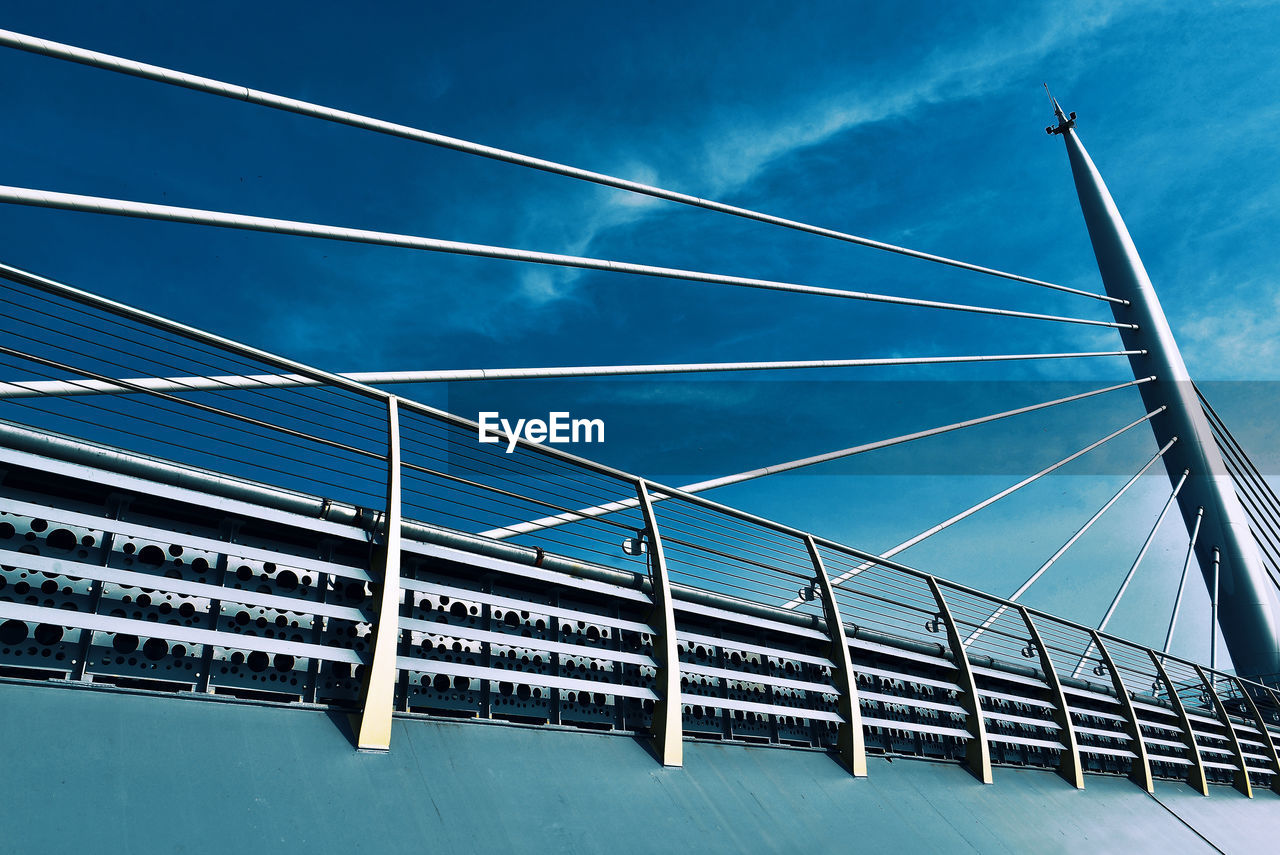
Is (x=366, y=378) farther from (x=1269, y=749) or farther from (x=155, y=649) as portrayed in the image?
(x=1269, y=749)

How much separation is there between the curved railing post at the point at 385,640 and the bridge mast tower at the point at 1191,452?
22.5 metres

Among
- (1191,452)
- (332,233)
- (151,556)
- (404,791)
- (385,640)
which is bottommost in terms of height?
(404,791)

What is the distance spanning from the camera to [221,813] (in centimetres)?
365

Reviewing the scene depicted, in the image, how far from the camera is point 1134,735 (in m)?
12.0

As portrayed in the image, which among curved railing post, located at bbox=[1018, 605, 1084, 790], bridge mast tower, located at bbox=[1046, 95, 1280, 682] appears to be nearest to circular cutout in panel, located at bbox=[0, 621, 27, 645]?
curved railing post, located at bbox=[1018, 605, 1084, 790]

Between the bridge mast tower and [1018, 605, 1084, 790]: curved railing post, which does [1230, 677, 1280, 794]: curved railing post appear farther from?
[1018, 605, 1084, 790]: curved railing post

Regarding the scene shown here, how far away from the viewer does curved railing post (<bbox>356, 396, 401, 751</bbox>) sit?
4418mm

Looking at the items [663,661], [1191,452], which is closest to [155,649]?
[663,661]

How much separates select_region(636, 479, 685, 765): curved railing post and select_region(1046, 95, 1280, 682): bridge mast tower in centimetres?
2028

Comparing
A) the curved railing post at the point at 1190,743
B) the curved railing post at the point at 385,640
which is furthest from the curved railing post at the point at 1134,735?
the curved railing post at the point at 385,640

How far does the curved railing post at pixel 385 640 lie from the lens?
174 inches

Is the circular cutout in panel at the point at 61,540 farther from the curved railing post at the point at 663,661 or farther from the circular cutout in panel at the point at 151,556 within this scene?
the curved railing post at the point at 663,661

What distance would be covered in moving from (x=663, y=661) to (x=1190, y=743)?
11.6 metres

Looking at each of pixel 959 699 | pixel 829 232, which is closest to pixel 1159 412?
pixel 829 232
